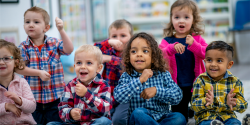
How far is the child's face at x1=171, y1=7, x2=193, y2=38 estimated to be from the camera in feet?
6.76

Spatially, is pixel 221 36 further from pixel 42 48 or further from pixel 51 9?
pixel 42 48

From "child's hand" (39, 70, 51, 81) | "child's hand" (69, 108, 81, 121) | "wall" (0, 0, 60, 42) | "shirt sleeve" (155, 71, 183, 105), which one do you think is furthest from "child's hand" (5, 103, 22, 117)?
"wall" (0, 0, 60, 42)

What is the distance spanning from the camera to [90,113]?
1657mm

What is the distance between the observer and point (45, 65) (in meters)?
2.09

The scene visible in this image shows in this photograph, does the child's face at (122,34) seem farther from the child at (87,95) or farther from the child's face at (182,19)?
the child at (87,95)

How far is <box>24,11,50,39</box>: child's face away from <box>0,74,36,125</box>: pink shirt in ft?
1.28

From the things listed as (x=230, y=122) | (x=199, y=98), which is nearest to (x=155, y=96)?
(x=199, y=98)

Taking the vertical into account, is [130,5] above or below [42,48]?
above

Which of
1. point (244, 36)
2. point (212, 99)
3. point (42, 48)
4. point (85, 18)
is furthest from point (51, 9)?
point (244, 36)

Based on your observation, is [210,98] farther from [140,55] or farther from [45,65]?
[45,65]

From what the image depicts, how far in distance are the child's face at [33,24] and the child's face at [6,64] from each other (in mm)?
256

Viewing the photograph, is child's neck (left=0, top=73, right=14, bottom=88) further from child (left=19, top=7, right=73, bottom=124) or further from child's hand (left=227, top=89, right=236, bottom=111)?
child's hand (left=227, top=89, right=236, bottom=111)

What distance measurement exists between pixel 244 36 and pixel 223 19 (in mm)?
680

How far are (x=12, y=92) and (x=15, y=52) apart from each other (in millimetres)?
333
